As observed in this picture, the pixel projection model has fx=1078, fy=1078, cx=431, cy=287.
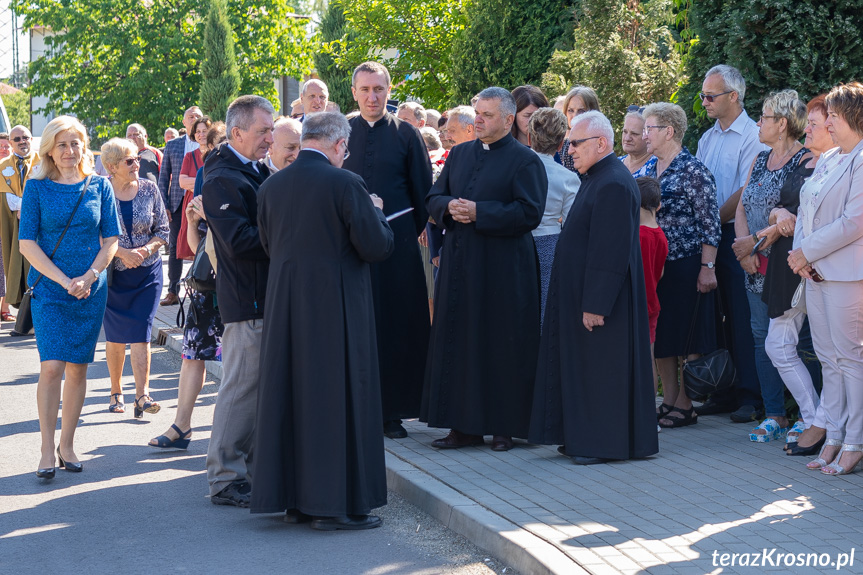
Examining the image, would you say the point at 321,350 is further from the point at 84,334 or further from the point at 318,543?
the point at 84,334

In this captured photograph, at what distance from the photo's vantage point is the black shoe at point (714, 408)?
8320 millimetres

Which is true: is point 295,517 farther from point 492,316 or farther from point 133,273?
point 133,273

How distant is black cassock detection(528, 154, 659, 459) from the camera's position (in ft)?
21.5

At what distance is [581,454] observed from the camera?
667cm

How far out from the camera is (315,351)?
5.54 meters

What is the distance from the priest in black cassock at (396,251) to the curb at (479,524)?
82 centimetres

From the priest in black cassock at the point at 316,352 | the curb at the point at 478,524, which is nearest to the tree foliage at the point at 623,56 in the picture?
the curb at the point at 478,524

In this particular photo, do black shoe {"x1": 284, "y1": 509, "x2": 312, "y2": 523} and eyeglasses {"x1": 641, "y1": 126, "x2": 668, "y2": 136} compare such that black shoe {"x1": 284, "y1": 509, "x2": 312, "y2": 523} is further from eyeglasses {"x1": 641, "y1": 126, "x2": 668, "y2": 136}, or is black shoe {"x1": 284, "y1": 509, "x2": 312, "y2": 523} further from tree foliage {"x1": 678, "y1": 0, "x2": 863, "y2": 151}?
tree foliage {"x1": 678, "y1": 0, "x2": 863, "y2": 151}

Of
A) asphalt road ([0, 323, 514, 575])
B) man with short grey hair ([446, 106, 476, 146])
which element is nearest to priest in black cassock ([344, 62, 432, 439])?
asphalt road ([0, 323, 514, 575])

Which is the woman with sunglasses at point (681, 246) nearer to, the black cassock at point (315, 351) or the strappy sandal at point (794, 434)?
the strappy sandal at point (794, 434)

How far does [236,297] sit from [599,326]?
220cm

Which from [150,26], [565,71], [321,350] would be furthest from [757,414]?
[150,26]

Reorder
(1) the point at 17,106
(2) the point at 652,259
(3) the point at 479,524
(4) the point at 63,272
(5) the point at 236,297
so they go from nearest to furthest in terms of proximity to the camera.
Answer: (3) the point at 479,524 < (5) the point at 236,297 < (4) the point at 63,272 < (2) the point at 652,259 < (1) the point at 17,106

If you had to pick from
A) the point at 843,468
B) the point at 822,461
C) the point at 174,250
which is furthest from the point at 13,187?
the point at 843,468
